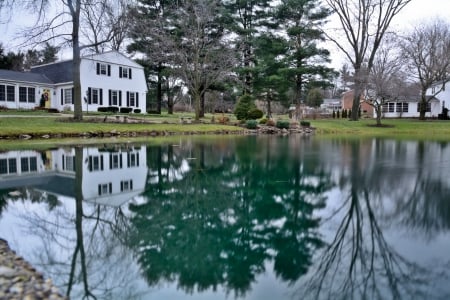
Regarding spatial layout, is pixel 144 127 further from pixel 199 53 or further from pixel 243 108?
pixel 243 108

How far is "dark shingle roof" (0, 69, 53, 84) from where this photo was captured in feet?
96.7

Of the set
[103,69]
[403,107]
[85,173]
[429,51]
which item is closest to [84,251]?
[85,173]

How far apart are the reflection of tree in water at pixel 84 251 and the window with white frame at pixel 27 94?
28.3 metres

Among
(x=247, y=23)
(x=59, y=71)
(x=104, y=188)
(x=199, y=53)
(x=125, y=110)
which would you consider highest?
(x=247, y=23)

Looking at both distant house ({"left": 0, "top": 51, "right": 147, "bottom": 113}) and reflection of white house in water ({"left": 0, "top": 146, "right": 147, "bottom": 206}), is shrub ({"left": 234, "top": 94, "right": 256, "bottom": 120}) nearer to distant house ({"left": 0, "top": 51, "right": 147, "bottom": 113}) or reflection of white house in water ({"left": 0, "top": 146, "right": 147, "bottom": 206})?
distant house ({"left": 0, "top": 51, "right": 147, "bottom": 113})

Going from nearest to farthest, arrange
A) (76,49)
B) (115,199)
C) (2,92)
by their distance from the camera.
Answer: (115,199), (76,49), (2,92)

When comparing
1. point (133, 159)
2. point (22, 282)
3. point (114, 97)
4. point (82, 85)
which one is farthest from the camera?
point (114, 97)

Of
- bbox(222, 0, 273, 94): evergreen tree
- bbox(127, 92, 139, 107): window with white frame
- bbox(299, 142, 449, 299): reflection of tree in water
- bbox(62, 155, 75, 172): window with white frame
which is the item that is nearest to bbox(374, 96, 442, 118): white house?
bbox(222, 0, 273, 94): evergreen tree

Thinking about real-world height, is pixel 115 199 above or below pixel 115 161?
below

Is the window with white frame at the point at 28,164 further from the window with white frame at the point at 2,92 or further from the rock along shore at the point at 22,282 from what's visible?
the window with white frame at the point at 2,92

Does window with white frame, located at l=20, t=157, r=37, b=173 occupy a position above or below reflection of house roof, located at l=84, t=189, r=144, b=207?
above

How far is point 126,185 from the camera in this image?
27.1 ft

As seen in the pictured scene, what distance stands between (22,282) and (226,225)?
2840mm

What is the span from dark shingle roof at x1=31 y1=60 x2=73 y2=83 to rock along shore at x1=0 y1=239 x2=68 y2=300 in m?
30.0
